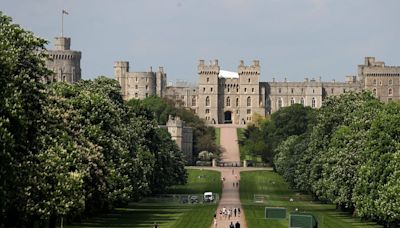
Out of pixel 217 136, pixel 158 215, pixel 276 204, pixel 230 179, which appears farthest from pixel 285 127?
pixel 158 215

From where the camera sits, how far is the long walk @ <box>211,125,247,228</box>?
71.6 m

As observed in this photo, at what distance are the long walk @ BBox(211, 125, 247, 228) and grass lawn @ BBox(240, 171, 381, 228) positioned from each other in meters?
0.72

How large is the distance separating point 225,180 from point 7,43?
8496 cm

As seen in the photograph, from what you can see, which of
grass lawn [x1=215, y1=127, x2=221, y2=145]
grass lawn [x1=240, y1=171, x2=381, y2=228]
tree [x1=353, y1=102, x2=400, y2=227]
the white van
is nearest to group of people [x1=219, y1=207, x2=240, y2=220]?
grass lawn [x1=240, y1=171, x2=381, y2=228]

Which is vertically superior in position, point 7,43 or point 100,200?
point 7,43

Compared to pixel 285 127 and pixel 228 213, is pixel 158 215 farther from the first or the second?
pixel 285 127

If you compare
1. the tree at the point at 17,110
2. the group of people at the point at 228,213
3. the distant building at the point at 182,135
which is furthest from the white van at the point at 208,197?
the distant building at the point at 182,135

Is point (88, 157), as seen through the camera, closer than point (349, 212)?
Yes

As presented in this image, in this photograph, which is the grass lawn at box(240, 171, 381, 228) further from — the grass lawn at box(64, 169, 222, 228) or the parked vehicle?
the parked vehicle

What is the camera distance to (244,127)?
198 metres

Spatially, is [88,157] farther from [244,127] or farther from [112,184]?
[244,127]

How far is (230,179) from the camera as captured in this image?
126m

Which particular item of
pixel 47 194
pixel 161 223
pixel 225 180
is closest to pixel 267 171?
pixel 225 180

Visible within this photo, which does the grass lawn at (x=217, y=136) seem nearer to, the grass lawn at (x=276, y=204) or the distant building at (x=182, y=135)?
the distant building at (x=182, y=135)
